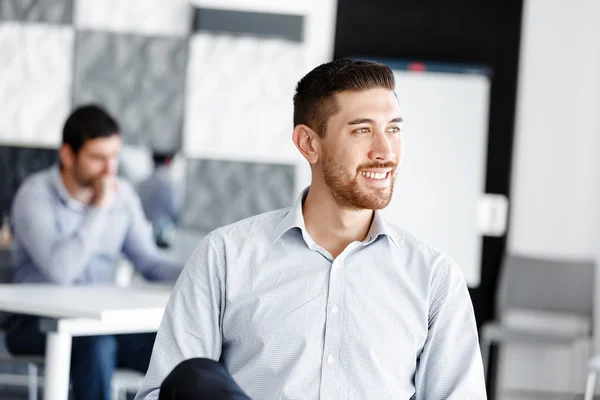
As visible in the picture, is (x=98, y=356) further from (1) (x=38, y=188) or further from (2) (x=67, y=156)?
(2) (x=67, y=156)

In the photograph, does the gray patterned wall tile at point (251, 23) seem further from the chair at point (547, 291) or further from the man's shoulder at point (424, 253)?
the man's shoulder at point (424, 253)

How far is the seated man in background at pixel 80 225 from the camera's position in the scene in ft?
12.2

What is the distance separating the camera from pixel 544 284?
5477 mm

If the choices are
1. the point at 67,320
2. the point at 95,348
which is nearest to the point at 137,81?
the point at 95,348

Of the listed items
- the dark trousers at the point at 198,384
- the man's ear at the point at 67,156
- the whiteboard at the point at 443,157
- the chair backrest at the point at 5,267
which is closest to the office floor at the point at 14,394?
the chair backrest at the point at 5,267

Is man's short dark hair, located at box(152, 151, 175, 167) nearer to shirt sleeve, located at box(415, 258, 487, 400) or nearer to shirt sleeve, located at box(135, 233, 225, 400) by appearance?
shirt sleeve, located at box(135, 233, 225, 400)

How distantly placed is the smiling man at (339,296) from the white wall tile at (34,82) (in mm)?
3640

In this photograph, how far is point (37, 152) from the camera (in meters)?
5.32

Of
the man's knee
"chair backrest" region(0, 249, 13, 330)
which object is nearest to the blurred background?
"chair backrest" region(0, 249, 13, 330)

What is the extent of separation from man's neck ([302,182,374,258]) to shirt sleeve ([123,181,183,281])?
1.80m

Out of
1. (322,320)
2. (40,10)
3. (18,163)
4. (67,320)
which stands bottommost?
(67,320)

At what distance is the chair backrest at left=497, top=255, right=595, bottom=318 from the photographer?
543 centimetres

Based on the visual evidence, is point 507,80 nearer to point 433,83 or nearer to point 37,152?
point 433,83

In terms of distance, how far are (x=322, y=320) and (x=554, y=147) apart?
4135 millimetres
